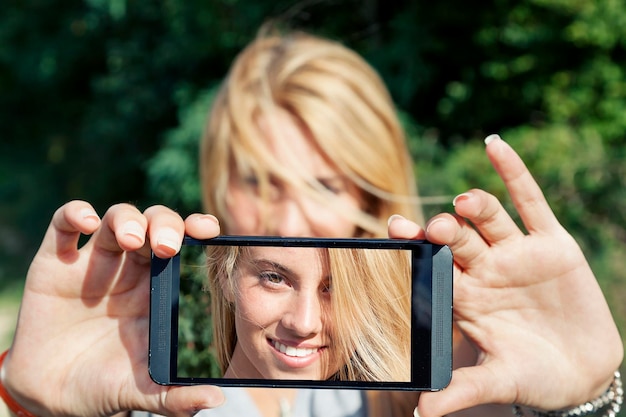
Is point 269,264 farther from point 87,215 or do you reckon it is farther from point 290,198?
point 290,198

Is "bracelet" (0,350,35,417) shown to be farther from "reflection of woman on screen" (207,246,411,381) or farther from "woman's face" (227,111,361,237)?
"woman's face" (227,111,361,237)

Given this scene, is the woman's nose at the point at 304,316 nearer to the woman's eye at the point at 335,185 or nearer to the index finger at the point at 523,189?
the index finger at the point at 523,189

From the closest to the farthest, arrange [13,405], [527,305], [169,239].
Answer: [169,239] < [527,305] < [13,405]

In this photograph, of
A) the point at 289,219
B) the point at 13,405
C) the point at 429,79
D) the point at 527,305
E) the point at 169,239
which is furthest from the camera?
the point at 429,79

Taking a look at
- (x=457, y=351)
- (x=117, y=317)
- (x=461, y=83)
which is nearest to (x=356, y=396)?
(x=457, y=351)

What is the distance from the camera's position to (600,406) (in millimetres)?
1238

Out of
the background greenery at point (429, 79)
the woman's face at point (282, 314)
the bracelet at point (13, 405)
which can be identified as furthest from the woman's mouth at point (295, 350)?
the background greenery at point (429, 79)

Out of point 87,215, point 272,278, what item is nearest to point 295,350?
point 272,278

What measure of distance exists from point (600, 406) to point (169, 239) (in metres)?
0.81

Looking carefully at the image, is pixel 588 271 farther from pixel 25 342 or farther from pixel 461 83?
pixel 461 83

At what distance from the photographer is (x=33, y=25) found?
5.56 m

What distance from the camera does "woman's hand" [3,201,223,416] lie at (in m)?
1.17

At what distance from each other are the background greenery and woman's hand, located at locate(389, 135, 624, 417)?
2198 mm

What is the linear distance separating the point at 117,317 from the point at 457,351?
0.64 m
